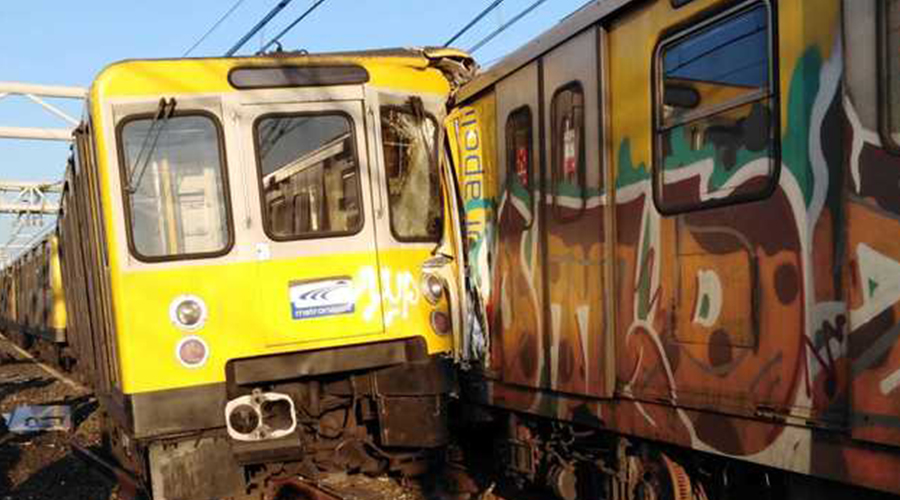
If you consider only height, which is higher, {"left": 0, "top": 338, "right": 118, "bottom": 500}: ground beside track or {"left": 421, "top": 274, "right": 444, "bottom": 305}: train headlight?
{"left": 421, "top": 274, "right": 444, "bottom": 305}: train headlight

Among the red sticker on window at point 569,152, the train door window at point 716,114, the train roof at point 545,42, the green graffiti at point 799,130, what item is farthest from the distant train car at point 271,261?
the green graffiti at point 799,130

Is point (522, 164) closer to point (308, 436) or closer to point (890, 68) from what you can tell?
point (308, 436)

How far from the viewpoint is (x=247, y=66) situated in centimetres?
629

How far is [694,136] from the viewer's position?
413cm

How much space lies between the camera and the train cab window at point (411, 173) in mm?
6637

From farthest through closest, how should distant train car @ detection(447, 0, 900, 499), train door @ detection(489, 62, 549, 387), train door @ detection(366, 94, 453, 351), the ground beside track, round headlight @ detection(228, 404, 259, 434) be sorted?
the ground beside track
train door @ detection(366, 94, 453, 351)
round headlight @ detection(228, 404, 259, 434)
train door @ detection(489, 62, 549, 387)
distant train car @ detection(447, 0, 900, 499)

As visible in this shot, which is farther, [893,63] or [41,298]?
[41,298]

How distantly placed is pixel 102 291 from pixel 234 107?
201 cm

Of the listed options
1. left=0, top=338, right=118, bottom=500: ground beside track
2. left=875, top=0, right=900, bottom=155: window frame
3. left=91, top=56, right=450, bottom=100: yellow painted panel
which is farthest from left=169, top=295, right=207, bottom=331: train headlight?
left=875, top=0, right=900, bottom=155: window frame

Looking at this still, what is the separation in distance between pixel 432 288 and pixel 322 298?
0.85 meters

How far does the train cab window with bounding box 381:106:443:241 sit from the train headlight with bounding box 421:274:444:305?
321mm

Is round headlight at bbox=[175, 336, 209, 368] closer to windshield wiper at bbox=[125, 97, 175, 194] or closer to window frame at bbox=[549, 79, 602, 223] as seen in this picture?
windshield wiper at bbox=[125, 97, 175, 194]

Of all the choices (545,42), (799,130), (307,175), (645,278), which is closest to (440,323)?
(307,175)

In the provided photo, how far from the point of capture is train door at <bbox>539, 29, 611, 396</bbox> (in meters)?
4.86
